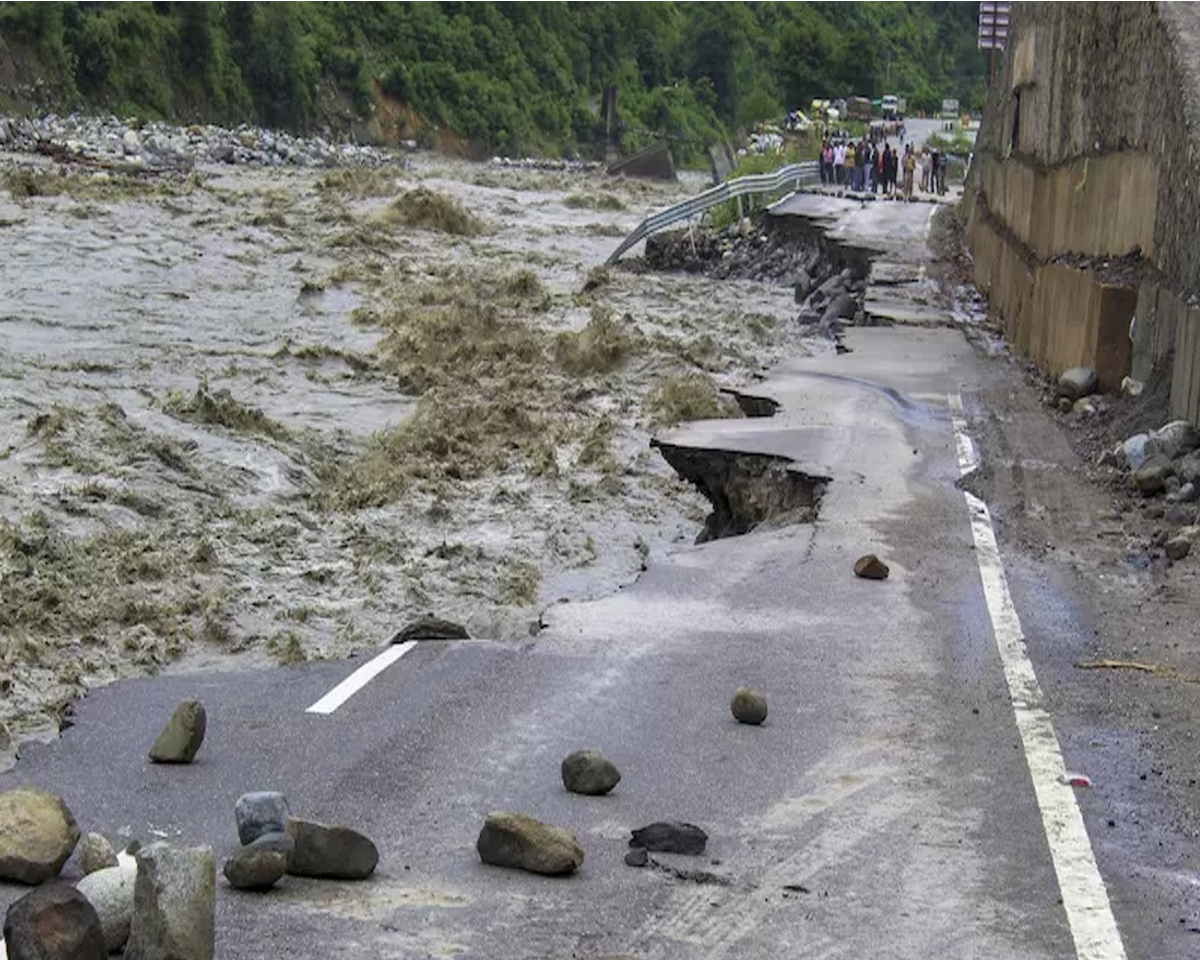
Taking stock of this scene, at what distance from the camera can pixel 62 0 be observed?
7994cm

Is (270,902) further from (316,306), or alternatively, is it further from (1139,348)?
(316,306)

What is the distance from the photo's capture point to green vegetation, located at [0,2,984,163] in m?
81.8

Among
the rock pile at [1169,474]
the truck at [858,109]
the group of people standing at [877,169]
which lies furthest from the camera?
the truck at [858,109]

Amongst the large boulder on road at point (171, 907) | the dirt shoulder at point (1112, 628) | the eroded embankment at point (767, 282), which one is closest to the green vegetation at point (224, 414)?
the eroded embankment at point (767, 282)

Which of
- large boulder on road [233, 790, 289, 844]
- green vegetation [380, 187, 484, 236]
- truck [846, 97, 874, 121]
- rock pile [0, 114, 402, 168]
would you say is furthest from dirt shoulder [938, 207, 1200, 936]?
truck [846, 97, 874, 121]

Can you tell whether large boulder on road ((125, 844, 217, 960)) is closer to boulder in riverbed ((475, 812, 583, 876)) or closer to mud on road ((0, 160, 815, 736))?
boulder in riverbed ((475, 812, 583, 876))

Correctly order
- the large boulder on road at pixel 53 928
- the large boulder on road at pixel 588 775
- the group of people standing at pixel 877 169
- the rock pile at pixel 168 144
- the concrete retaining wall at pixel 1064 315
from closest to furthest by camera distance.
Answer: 1. the large boulder on road at pixel 53 928
2. the large boulder on road at pixel 588 775
3. the concrete retaining wall at pixel 1064 315
4. the group of people standing at pixel 877 169
5. the rock pile at pixel 168 144

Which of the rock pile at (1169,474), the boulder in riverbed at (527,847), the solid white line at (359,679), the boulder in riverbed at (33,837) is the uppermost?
the boulder in riverbed at (33,837)

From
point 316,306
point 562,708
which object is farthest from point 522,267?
point 562,708

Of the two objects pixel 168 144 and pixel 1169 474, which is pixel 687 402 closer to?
pixel 1169 474

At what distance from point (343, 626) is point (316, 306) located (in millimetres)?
18681

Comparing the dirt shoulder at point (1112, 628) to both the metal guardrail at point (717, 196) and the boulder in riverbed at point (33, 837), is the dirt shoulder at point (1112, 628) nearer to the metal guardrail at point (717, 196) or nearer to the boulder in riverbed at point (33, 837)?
the boulder in riverbed at point (33, 837)

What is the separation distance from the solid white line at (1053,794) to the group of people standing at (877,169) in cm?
4168

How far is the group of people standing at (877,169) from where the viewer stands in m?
53.0
